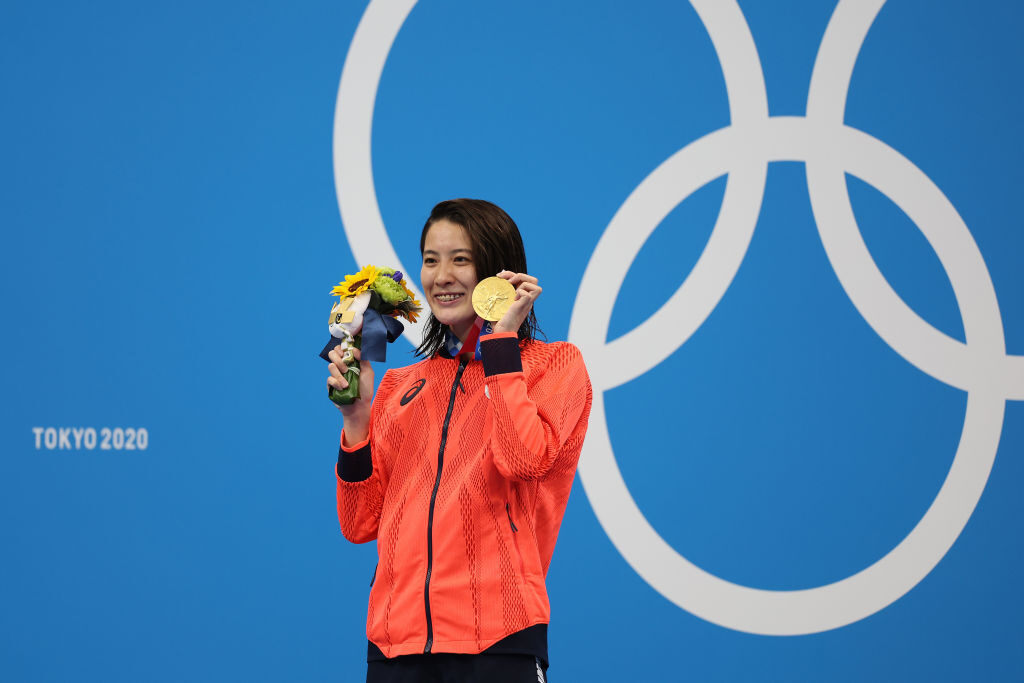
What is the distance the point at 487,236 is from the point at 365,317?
0.96 feet

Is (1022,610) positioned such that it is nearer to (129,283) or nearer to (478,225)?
(478,225)

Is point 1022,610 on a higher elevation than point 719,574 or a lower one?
lower

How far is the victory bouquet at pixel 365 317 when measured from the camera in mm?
1724

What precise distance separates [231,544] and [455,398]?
1.39 m

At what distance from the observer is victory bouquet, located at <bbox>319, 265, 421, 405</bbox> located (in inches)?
67.9

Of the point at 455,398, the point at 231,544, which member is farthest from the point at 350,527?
the point at 231,544

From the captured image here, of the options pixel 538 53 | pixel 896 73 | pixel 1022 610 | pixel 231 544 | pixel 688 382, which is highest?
pixel 538 53

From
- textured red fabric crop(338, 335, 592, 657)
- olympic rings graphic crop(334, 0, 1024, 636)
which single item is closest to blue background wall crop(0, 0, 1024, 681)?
olympic rings graphic crop(334, 0, 1024, 636)

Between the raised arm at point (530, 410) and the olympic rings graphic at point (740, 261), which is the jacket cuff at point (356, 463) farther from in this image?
the olympic rings graphic at point (740, 261)

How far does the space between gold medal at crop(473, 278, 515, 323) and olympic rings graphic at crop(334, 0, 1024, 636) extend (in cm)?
119

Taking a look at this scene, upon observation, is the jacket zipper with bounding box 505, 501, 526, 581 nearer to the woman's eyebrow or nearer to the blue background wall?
the woman's eyebrow

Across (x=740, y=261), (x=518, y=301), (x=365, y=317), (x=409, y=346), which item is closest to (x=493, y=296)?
(x=518, y=301)

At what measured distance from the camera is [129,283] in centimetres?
281

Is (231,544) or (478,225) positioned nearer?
(478,225)
